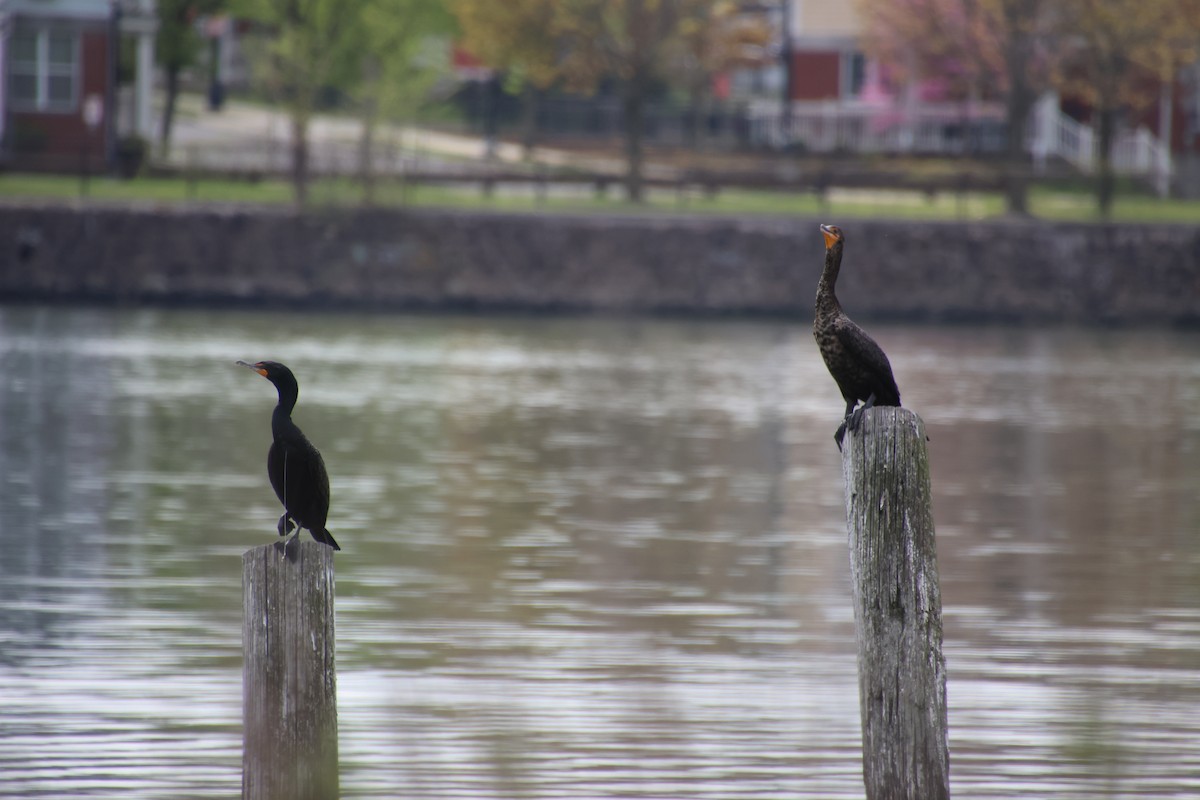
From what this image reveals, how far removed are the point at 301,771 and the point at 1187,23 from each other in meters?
46.6

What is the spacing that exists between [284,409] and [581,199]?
4061cm

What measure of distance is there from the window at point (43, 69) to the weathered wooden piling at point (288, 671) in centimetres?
4580

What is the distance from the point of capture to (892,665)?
7.75 meters

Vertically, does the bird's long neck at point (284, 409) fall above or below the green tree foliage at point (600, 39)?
below

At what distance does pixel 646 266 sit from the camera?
43688 millimetres

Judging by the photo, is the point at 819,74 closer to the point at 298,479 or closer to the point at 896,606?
the point at 896,606

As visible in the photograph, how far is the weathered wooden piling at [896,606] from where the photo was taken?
7449 mm

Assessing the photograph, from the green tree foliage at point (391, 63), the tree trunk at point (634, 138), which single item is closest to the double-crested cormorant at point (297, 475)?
the green tree foliage at point (391, 63)

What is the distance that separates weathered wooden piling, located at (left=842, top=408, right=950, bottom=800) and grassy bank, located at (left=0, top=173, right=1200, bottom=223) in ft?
120

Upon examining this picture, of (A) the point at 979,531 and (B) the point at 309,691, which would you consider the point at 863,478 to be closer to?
(B) the point at 309,691

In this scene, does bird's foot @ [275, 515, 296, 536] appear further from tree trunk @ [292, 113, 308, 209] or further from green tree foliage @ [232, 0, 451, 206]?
green tree foliage @ [232, 0, 451, 206]

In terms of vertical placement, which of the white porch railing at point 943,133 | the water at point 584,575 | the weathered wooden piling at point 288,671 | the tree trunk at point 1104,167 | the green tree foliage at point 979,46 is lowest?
the water at point 584,575

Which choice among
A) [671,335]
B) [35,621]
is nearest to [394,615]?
[35,621]

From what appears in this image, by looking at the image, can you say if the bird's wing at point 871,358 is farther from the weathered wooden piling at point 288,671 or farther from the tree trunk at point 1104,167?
the tree trunk at point 1104,167
